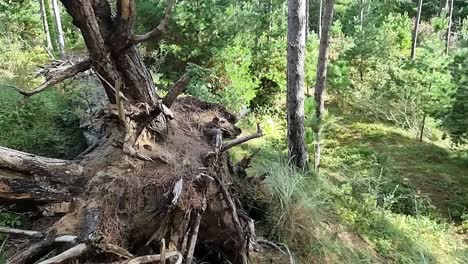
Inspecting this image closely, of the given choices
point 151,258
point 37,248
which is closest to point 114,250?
point 151,258

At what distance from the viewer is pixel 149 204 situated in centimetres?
244

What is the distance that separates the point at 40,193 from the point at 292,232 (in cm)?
214

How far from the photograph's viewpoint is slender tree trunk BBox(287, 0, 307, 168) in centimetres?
506

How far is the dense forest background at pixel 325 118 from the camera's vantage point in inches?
146

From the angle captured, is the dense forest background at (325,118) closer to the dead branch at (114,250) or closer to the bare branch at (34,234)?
the bare branch at (34,234)

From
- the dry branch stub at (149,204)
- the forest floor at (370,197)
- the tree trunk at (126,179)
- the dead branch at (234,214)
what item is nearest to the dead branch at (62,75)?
the tree trunk at (126,179)

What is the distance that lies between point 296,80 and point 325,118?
3403mm

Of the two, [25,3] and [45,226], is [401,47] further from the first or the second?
[45,226]

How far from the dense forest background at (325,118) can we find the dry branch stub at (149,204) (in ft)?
1.86

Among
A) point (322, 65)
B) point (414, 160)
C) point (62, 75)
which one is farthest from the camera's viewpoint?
point (414, 160)

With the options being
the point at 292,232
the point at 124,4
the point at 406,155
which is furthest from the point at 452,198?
the point at 124,4

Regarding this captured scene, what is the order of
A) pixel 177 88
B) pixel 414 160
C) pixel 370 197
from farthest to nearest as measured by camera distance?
1. pixel 414 160
2. pixel 370 197
3. pixel 177 88

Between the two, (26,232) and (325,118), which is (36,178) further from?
(325,118)

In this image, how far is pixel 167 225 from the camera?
2.42 metres
